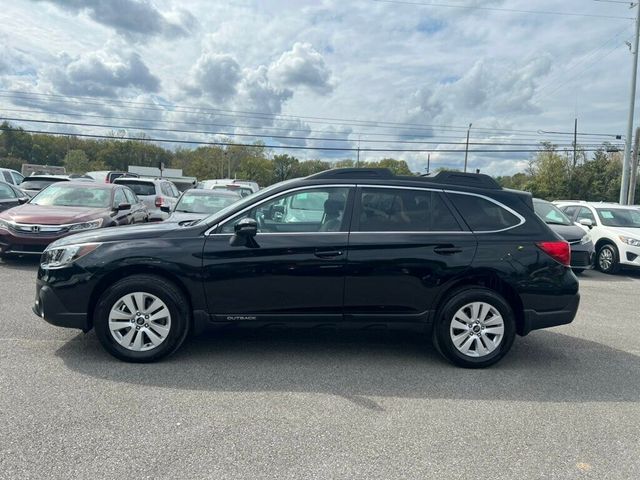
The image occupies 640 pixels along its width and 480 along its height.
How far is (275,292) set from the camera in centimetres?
443

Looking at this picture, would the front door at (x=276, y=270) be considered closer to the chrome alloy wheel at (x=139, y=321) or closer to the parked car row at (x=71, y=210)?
the chrome alloy wheel at (x=139, y=321)

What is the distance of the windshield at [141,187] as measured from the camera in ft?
52.0

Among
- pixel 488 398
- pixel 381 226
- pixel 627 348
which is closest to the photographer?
pixel 488 398

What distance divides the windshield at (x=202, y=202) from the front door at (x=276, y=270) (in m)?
5.68

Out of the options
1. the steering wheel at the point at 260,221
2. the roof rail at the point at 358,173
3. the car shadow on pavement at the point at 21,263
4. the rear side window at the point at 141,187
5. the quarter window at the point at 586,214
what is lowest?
the car shadow on pavement at the point at 21,263

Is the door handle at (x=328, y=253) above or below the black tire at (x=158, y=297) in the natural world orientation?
above

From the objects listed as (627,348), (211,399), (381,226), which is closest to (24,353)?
(211,399)

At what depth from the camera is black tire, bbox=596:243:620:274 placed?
37.0 feet

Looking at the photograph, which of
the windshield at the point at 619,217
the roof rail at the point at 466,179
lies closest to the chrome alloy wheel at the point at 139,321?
the roof rail at the point at 466,179

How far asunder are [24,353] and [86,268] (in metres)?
1.03

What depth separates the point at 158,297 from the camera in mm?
4324

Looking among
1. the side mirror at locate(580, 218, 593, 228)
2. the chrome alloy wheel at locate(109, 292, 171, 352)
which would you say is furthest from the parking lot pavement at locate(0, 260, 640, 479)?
the side mirror at locate(580, 218, 593, 228)

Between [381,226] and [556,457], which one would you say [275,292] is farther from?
[556,457]

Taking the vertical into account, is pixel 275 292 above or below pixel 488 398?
above
